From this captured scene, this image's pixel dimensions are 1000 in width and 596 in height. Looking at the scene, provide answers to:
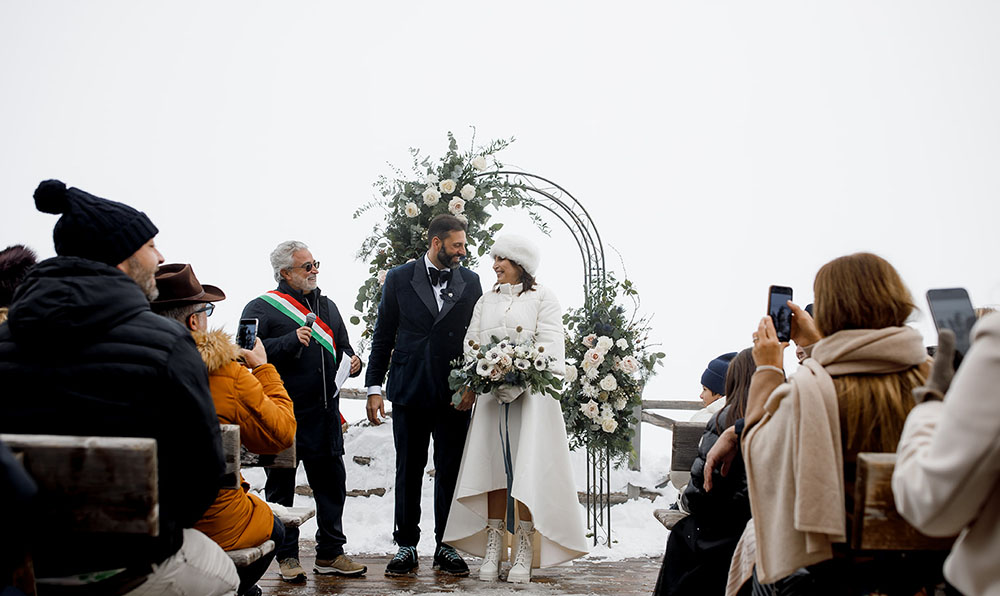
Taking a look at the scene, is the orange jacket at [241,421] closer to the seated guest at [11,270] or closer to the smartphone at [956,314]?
the seated guest at [11,270]

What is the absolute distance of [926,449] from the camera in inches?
61.1

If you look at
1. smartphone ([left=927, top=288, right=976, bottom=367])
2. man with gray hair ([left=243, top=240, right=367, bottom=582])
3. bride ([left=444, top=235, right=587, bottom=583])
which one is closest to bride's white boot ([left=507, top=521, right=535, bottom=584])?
bride ([left=444, top=235, right=587, bottom=583])

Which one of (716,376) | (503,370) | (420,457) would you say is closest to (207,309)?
(503,370)

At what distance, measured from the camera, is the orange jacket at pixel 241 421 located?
289 cm

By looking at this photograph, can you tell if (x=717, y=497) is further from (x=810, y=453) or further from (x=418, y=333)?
(x=418, y=333)

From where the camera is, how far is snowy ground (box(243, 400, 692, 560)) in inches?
245

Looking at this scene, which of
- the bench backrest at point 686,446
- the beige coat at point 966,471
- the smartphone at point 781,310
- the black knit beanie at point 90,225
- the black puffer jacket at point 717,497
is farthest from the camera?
the bench backrest at point 686,446

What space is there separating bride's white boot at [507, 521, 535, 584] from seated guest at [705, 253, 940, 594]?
264cm

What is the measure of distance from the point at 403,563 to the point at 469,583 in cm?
47

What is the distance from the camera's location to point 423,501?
733 cm

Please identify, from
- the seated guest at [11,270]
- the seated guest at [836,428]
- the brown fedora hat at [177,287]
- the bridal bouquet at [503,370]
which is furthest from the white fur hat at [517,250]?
the seated guest at [836,428]

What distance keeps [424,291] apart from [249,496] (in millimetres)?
2303

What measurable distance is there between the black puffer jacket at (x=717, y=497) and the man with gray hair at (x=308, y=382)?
2389 millimetres

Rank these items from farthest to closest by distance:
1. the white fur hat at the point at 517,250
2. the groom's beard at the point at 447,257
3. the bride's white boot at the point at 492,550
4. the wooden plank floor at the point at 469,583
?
the groom's beard at the point at 447,257 < the white fur hat at the point at 517,250 < the bride's white boot at the point at 492,550 < the wooden plank floor at the point at 469,583
